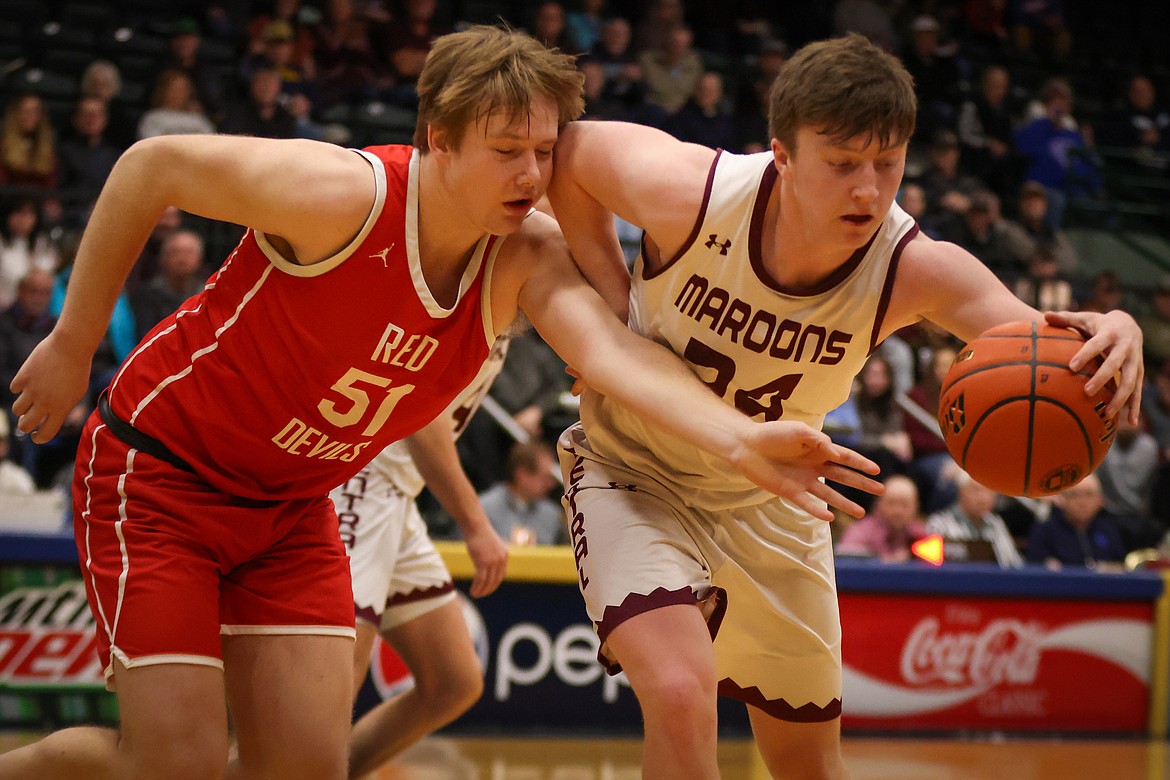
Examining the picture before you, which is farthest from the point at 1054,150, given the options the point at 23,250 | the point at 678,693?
the point at 678,693

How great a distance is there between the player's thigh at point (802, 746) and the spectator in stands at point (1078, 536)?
5.13 metres

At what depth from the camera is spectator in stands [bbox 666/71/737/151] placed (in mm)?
11320

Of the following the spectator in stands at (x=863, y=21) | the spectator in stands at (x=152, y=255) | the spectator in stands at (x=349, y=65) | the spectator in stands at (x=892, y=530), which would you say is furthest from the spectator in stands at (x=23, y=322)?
the spectator in stands at (x=863, y=21)

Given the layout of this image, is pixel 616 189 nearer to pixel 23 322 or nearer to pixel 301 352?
pixel 301 352

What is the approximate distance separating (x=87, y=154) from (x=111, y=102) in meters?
0.51

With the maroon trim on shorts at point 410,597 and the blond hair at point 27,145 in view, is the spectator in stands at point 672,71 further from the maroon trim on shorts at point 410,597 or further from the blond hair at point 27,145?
the maroon trim on shorts at point 410,597

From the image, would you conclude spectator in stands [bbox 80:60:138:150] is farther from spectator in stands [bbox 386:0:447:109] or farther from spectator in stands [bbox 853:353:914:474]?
spectator in stands [bbox 853:353:914:474]

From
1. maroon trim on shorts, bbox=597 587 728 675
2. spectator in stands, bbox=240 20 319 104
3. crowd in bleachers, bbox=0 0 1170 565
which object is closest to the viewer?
maroon trim on shorts, bbox=597 587 728 675

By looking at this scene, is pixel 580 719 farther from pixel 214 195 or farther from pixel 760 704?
pixel 214 195

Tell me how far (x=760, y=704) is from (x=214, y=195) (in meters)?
1.81

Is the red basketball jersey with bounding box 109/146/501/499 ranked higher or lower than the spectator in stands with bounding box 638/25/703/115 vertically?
lower

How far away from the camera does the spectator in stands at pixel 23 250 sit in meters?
8.34

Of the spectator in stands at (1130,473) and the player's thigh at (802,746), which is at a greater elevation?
the player's thigh at (802,746)

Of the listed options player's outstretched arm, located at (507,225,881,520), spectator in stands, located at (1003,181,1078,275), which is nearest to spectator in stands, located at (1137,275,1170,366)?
spectator in stands, located at (1003,181,1078,275)
